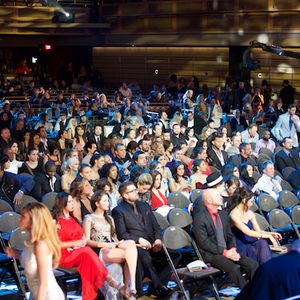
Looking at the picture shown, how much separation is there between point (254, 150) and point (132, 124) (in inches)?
98.0

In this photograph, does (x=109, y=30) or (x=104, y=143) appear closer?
(x=104, y=143)

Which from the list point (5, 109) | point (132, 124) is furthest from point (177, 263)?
point (5, 109)

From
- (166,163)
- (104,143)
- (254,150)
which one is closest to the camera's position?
(166,163)

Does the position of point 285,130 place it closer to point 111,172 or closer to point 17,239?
point 111,172

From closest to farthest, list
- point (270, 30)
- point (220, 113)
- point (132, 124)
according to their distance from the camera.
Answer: point (132, 124), point (220, 113), point (270, 30)

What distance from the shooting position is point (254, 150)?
583 inches

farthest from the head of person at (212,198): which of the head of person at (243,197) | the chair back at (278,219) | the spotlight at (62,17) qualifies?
the spotlight at (62,17)

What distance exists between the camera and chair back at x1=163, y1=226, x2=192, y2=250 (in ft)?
29.4

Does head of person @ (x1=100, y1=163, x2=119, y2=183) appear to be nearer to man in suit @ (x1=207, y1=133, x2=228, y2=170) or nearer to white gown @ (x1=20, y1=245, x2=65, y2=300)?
man in suit @ (x1=207, y1=133, x2=228, y2=170)

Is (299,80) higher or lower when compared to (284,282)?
lower

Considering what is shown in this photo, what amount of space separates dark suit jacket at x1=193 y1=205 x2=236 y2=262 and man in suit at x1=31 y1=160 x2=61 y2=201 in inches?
91.3

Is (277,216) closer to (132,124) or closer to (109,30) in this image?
(132,124)

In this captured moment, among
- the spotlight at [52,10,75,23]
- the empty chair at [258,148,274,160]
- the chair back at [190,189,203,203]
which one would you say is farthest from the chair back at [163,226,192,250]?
the spotlight at [52,10,75,23]

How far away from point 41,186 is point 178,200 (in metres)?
1.73
